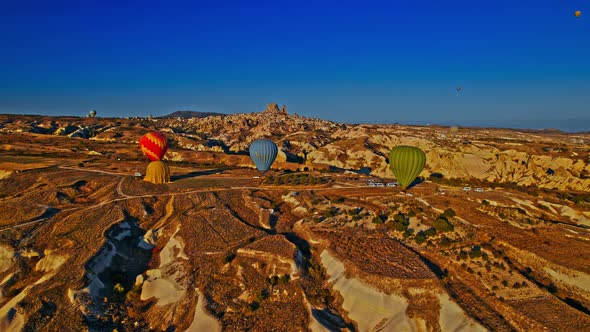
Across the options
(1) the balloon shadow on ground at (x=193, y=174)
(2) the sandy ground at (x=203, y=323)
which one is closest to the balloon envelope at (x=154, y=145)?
(1) the balloon shadow on ground at (x=193, y=174)

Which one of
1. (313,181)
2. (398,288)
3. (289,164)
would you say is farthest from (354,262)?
(289,164)

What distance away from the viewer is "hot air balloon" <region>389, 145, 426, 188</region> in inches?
1775

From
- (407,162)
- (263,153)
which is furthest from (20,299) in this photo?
(407,162)

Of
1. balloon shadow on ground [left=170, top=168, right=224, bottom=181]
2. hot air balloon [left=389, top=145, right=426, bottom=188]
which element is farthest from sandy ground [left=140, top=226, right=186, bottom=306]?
hot air balloon [left=389, top=145, right=426, bottom=188]

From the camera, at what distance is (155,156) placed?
186 feet

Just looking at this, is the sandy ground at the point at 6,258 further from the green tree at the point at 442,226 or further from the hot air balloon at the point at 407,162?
the hot air balloon at the point at 407,162

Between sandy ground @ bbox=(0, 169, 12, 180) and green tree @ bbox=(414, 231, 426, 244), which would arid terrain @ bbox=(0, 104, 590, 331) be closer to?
green tree @ bbox=(414, 231, 426, 244)

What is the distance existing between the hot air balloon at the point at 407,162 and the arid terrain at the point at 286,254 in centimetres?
312

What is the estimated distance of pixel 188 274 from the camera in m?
28.9

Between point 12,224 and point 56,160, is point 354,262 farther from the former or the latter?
point 56,160

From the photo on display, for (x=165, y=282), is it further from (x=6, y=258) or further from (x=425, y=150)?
(x=425, y=150)

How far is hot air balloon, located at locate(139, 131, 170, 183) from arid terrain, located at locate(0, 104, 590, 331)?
72.9 inches

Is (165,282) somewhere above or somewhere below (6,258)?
below

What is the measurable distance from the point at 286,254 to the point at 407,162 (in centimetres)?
2377
